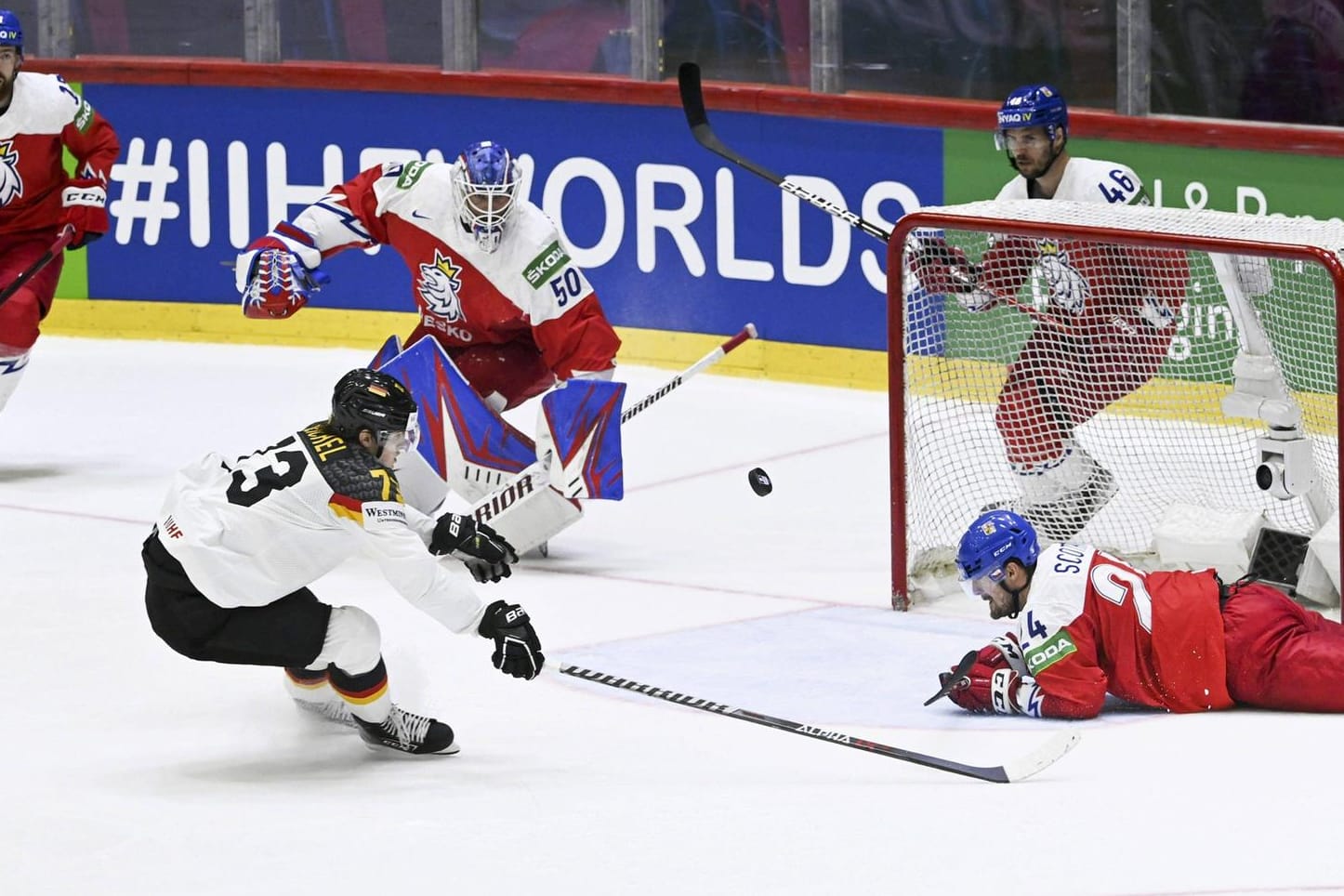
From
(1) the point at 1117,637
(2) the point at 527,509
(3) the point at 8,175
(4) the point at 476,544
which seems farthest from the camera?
(3) the point at 8,175

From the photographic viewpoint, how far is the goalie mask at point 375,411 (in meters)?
4.77

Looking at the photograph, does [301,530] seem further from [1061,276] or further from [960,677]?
[1061,276]

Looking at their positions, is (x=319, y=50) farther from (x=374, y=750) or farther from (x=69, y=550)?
(x=374, y=750)

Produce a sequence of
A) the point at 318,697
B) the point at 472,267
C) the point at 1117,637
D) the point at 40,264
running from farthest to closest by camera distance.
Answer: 1. the point at 40,264
2. the point at 472,267
3. the point at 318,697
4. the point at 1117,637

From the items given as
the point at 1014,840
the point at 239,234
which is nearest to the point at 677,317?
the point at 239,234

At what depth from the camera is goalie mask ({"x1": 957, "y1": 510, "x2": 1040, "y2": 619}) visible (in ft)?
16.5

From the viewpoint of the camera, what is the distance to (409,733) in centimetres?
501

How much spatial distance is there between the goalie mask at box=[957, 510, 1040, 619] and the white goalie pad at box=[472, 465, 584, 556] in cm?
180

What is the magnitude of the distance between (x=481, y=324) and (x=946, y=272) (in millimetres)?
1277

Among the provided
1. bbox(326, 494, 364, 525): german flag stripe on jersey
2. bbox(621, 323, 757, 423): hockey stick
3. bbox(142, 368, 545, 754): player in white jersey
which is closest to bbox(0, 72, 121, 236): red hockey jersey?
bbox(621, 323, 757, 423): hockey stick

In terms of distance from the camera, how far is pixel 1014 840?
14.3ft

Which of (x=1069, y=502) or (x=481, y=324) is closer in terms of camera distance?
(x=1069, y=502)

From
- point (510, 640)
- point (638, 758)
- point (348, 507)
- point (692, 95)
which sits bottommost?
point (638, 758)

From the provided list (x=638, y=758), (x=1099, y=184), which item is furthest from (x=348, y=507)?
Result: (x=1099, y=184)
